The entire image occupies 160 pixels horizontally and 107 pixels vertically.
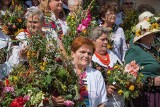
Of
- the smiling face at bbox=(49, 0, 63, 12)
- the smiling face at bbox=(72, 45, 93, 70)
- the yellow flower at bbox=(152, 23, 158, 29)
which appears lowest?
the smiling face at bbox=(72, 45, 93, 70)

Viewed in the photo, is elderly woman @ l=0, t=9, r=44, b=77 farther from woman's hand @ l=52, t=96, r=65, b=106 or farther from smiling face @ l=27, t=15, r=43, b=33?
woman's hand @ l=52, t=96, r=65, b=106

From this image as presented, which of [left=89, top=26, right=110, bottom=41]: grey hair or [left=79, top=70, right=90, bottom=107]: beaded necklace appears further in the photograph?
[left=89, top=26, right=110, bottom=41]: grey hair

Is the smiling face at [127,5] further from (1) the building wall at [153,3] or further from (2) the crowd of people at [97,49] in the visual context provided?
(2) the crowd of people at [97,49]

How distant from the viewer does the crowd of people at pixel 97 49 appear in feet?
16.4

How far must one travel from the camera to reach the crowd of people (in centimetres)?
500

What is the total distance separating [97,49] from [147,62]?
0.67m

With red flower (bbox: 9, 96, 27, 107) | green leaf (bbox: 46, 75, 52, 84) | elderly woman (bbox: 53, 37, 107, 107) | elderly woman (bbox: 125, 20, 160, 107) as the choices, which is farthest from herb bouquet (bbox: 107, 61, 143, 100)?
red flower (bbox: 9, 96, 27, 107)

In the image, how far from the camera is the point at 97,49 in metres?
5.94

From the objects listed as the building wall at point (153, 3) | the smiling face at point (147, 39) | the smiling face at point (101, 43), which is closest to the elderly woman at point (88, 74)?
the smiling face at point (101, 43)

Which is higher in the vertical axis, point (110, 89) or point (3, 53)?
point (3, 53)

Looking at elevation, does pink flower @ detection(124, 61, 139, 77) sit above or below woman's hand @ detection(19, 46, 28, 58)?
below

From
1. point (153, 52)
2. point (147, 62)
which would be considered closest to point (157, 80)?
point (147, 62)

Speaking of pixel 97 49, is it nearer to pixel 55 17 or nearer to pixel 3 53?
pixel 55 17

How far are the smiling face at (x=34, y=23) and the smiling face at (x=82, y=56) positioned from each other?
2.70 ft
